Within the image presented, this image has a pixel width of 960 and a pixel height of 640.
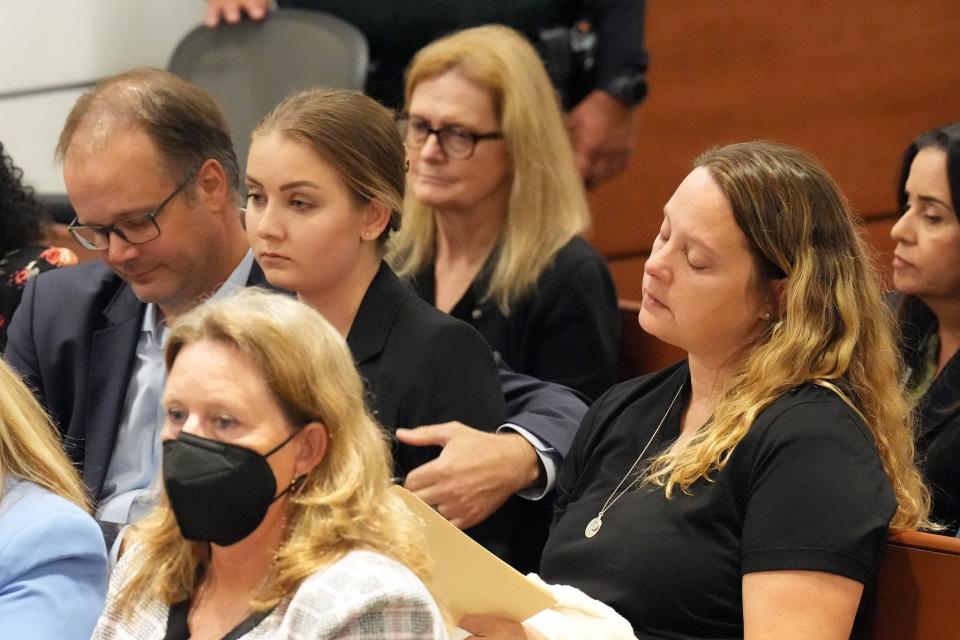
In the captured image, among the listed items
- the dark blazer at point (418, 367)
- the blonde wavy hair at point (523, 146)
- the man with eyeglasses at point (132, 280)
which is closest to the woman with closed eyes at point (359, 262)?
the dark blazer at point (418, 367)

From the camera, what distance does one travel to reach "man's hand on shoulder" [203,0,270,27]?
3104 mm

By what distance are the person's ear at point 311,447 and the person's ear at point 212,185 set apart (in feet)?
3.26

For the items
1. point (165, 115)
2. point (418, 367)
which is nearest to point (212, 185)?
point (165, 115)

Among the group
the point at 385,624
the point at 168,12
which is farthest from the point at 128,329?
the point at 168,12

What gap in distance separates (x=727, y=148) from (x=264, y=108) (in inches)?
53.5

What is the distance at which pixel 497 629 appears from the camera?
1.64m

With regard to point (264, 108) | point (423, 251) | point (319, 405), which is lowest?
point (423, 251)

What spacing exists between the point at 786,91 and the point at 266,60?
5.95 ft

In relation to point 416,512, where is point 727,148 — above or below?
above

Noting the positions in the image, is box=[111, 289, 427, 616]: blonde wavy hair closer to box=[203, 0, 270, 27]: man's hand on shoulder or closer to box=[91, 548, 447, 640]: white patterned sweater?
box=[91, 548, 447, 640]: white patterned sweater

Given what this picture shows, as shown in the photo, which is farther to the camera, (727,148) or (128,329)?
(128,329)

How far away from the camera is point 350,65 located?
114 inches

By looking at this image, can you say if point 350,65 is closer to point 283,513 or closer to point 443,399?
point 443,399

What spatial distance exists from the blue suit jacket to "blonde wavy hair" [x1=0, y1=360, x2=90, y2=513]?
0.04m
